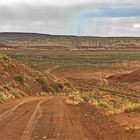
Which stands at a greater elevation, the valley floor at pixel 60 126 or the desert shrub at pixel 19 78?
the valley floor at pixel 60 126

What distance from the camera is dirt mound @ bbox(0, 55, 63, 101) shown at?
40312mm

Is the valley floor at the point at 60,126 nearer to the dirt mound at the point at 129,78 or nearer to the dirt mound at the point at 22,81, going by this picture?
the dirt mound at the point at 22,81

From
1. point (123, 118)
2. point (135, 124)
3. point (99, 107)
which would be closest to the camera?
Answer: point (135, 124)

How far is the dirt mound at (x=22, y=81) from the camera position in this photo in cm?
4031

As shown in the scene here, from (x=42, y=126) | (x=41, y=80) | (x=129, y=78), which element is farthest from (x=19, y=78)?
(x=129, y=78)

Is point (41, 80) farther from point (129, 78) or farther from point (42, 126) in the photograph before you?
point (129, 78)

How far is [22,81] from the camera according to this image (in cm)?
4309

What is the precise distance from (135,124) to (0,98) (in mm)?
14633

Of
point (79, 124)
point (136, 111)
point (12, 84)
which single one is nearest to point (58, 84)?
point (12, 84)

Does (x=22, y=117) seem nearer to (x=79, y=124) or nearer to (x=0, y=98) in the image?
(x=79, y=124)

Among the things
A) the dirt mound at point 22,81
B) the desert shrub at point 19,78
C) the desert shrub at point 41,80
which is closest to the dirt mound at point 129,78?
the dirt mound at point 22,81

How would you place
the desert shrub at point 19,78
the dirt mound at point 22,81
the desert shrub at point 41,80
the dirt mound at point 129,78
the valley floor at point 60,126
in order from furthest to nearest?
the dirt mound at point 129,78 < the desert shrub at point 41,80 < the desert shrub at point 19,78 < the dirt mound at point 22,81 < the valley floor at point 60,126

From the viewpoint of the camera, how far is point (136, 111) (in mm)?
19906

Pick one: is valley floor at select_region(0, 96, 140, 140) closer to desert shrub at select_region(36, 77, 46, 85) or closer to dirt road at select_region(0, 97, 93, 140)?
dirt road at select_region(0, 97, 93, 140)
